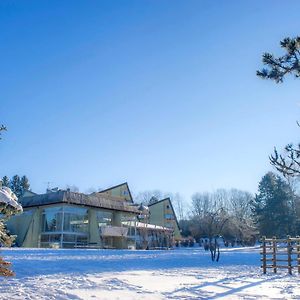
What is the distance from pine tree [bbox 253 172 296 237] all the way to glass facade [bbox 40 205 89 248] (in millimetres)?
21261

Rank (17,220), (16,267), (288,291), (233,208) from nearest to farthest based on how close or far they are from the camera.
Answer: (288,291), (16,267), (17,220), (233,208)

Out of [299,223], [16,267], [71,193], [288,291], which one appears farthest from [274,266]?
[299,223]

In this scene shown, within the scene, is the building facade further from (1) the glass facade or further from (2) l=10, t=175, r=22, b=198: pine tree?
(2) l=10, t=175, r=22, b=198: pine tree

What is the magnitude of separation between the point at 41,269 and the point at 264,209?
122 ft

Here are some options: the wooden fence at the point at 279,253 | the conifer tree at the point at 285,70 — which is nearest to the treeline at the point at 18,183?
the wooden fence at the point at 279,253

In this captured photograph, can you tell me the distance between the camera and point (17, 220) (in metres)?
39.4

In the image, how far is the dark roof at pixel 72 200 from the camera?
3556 cm

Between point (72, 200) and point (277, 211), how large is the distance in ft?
78.6

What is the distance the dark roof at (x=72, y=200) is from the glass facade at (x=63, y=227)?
3.11 ft

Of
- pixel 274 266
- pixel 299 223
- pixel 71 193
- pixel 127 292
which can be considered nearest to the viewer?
pixel 127 292

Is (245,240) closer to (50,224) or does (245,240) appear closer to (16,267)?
(50,224)

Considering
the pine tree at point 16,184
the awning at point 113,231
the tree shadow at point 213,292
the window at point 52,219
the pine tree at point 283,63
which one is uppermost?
the pine tree at point 16,184

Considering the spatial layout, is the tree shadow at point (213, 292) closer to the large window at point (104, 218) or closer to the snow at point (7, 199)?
the snow at point (7, 199)

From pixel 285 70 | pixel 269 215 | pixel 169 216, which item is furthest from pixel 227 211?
pixel 285 70
